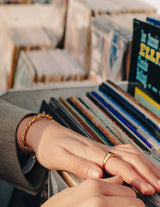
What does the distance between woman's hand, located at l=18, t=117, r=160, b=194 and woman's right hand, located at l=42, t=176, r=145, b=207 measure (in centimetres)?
4

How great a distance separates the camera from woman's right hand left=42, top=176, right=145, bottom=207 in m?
0.51

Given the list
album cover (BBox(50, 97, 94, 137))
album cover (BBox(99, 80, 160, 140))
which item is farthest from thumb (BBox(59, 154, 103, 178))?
album cover (BBox(99, 80, 160, 140))

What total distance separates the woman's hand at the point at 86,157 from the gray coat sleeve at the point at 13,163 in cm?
5

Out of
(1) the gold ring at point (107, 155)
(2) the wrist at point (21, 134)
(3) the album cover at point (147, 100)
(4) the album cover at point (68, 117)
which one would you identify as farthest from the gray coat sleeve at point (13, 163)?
(3) the album cover at point (147, 100)

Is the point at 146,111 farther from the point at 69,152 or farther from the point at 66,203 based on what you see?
the point at 66,203

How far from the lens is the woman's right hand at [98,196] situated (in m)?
0.51

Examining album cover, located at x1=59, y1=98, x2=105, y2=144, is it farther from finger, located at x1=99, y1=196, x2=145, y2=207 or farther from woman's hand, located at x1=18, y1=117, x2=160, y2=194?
finger, located at x1=99, y1=196, x2=145, y2=207

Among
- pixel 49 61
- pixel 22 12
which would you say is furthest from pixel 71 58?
pixel 22 12

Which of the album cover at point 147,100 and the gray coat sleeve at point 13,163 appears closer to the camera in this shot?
the gray coat sleeve at point 13,163

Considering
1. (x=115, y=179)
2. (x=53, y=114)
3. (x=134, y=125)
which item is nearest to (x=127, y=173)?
(x=115, y=179)

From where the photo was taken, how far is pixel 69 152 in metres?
0.65

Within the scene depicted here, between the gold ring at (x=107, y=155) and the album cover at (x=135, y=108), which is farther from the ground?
the album cover at (x=135, y=108)

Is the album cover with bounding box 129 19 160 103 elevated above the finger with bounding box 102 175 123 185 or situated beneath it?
elevated above

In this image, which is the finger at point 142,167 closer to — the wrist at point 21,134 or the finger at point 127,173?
the finger at point 127,173
